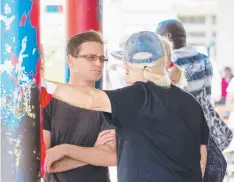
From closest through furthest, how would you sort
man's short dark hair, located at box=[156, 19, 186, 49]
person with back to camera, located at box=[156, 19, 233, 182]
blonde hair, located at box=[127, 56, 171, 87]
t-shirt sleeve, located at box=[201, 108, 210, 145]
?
blonde hair, located at box=[127, 56, 171, 87], t-shirt sleeve, located at box=[201, 108, 210, 145], person with back to camera, located at box=[156, 19, 233, 182], man's short dark hair, located at box=[156, 19, 186, 49]

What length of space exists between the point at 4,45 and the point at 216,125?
1632 mm

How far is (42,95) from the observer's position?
2.45m

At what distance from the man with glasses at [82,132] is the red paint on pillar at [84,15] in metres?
0.65

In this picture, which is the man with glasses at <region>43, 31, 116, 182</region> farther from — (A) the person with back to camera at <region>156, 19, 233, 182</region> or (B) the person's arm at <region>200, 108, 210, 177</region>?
(A) the person with back to camera at <region>156, 19, 233, 182</region>

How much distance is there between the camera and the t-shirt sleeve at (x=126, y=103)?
2367 millimetres

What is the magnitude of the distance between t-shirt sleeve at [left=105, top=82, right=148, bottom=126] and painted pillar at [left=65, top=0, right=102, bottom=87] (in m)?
1.19

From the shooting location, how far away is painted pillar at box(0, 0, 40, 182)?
2.27 m

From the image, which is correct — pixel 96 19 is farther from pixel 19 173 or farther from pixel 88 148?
pixel 19 173

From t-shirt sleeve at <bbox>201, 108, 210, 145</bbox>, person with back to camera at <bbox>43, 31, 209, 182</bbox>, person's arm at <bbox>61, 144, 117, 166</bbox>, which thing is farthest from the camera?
person's arm at <bbox>61, 144, 117, 166</bbox>

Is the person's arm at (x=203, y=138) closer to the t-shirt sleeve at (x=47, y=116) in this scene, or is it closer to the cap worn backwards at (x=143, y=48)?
the cap worn backwards at (x=143, y=48)

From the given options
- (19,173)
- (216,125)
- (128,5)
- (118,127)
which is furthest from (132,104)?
(128,5)

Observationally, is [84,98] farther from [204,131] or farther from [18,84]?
[204,131]

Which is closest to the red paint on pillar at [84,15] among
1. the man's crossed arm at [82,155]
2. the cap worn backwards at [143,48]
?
the man's crossed arm at [82,155]

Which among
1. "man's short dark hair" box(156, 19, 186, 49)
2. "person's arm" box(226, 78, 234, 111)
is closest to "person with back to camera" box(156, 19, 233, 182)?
"man's short dark hair" box(156, 19, 186, 49)
